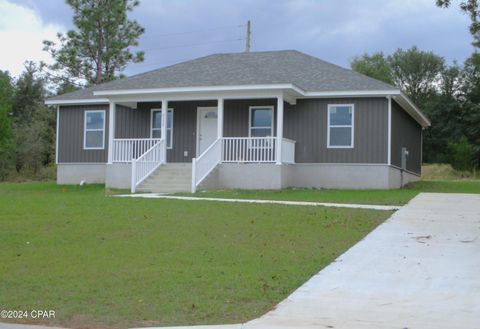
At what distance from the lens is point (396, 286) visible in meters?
8.54

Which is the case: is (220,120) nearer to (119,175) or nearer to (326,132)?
(326,132)

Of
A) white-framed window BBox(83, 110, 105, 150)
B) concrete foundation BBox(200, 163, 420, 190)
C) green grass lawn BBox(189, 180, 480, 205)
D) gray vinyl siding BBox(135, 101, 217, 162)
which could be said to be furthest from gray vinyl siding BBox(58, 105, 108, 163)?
green grass lawn BBox(189, 180, 480, 205)

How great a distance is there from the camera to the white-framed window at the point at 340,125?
22.7 m

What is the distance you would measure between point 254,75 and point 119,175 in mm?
5830

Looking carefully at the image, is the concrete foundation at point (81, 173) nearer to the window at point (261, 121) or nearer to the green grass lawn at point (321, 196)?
the window at point (261, 121)

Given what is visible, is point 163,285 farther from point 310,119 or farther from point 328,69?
point 328,69

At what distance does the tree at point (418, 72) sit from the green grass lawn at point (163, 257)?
165ft

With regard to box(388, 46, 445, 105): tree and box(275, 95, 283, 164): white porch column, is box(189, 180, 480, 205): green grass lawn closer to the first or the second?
box(275, 95, 283, 164): white porch column

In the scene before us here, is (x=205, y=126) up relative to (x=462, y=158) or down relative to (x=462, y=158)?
up

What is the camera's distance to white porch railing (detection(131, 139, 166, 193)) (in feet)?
71.5

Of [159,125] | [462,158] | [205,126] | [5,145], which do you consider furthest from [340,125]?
[5,145]

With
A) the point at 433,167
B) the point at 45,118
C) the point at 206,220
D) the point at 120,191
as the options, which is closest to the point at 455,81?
the point at 433,167

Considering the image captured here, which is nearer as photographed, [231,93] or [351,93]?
[231,93]

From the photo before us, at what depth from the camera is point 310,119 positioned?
23219mm
